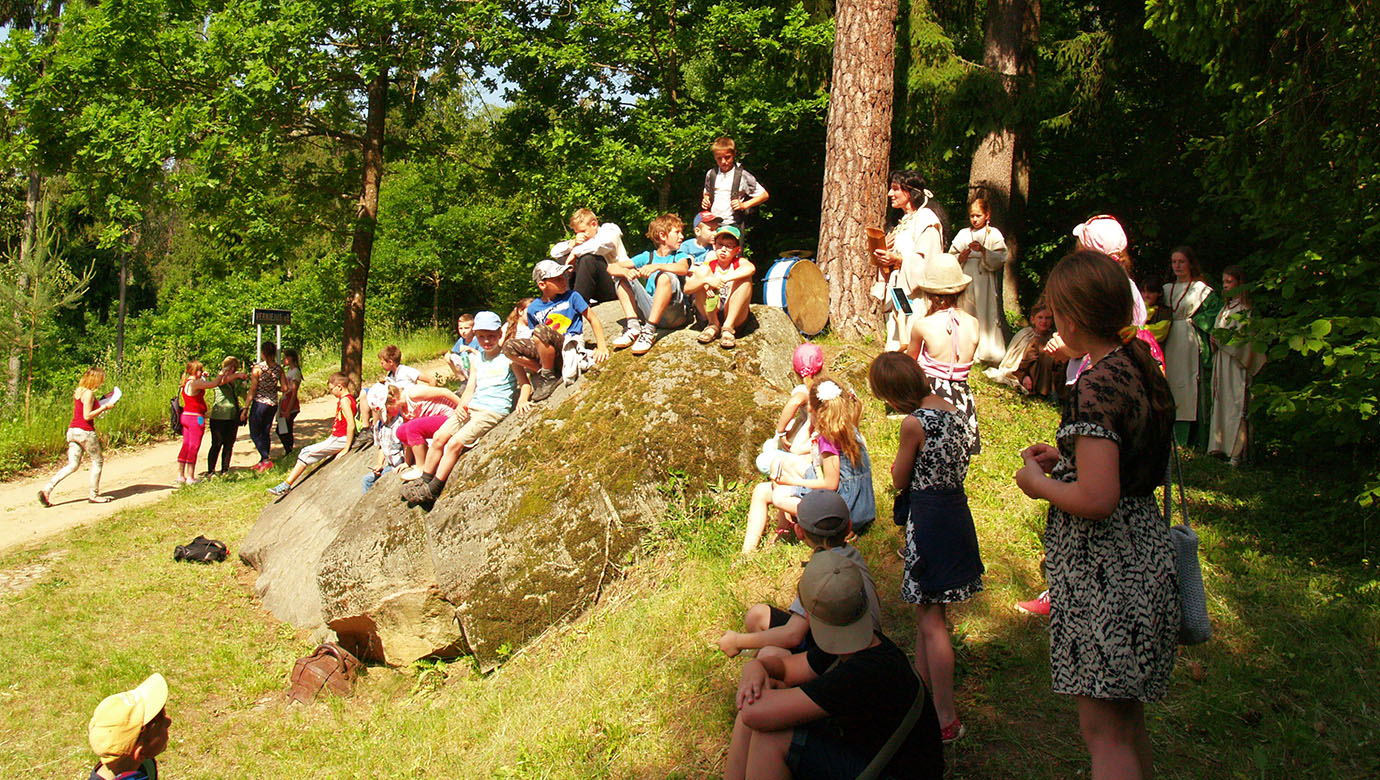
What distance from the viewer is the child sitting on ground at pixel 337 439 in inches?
428

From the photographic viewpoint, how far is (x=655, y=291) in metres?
7.42

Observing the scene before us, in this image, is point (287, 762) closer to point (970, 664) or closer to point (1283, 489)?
point (970, 664)

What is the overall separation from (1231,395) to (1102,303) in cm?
608

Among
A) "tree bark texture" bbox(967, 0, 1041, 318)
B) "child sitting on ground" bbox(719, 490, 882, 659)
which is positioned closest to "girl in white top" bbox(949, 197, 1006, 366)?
"tree bark texture" bbox(967, 0, 1041, 318)

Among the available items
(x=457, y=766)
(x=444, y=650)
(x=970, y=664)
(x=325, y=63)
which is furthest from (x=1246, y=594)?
(x=325, y=63)

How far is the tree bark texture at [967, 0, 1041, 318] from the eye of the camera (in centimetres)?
1170

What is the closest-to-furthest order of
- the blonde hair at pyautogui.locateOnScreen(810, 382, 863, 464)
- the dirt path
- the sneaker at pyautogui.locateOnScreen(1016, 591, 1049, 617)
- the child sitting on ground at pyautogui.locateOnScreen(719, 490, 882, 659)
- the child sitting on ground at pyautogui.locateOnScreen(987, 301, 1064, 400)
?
the child sitting on ground at pyautogui.locateOnScreen(719, 490, 882, 659)
the sneaker at pyautogui.locateOnScreen(1016, 591, 1049, 617)
the blonde hair at pyautogui.locateOnScreen(810, 382, 863, 464)
the child sitting on ground at pyautogui.locateOnScreen(987, 301, 1064, 400)
the dirt path

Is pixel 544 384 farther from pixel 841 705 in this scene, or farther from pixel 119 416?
pixel 119 416

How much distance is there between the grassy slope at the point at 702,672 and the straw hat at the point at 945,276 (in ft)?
5.36

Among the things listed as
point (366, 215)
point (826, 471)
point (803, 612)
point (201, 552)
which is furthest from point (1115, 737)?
point (366, 215)

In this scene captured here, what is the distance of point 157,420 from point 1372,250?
63.6ft

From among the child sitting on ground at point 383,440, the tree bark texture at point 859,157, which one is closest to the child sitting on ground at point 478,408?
the child sitting on ground at point 383,440

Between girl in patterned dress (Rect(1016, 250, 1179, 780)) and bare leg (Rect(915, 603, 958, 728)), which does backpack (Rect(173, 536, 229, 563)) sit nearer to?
bare leg (Rect(915, 603, 958, 728))

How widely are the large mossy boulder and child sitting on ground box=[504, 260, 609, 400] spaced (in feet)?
0.87
